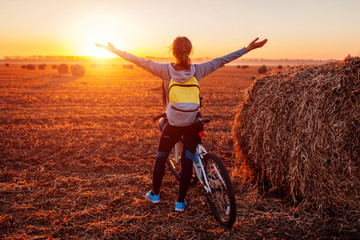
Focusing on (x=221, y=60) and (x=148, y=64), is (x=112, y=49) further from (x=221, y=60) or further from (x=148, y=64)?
(x=221, y=60)

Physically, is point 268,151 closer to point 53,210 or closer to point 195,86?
point 195,86

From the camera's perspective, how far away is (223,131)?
8680mm

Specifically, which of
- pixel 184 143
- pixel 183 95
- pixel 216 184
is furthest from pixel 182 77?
pixel 216 184

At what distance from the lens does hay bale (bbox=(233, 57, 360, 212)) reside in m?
3.91

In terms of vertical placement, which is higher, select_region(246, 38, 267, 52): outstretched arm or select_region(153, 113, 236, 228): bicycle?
select_region(246, 38, 267, 52): outstretched arm

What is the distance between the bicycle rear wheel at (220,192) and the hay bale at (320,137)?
1115 mm

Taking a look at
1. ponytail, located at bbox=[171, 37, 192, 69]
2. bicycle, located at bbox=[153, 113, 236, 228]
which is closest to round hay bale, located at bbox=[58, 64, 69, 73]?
bicycle, located at bbox=[153, 113, 236, 228]

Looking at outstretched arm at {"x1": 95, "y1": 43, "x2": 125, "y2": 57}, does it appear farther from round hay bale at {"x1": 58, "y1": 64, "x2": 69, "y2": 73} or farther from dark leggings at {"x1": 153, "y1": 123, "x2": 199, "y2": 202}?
round hay bale at {"x1": 58, "y1": 64, "x2": 69, "y2": 73}

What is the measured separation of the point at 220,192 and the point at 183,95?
1.39 metres

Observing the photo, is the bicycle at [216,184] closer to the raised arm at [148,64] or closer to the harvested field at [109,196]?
the harvested field at [109,196]

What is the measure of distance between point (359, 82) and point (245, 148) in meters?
2.01

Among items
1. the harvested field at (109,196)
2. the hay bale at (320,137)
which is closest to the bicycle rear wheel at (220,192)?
the harvested field at (109,196)

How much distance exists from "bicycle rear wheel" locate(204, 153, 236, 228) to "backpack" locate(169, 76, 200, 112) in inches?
28.9

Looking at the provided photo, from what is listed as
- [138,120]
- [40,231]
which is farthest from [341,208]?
[138,120]
